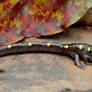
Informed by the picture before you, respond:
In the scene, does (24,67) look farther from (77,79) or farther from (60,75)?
(77,79)

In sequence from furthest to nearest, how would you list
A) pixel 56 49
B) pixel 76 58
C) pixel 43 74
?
pixel 56 49 → pixel 76 58 → pixel 43 74

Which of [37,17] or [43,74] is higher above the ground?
[37,17]

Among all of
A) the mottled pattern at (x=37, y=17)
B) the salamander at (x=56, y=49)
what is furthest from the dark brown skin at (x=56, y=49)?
the mottled pattern at (x=37, y=17)

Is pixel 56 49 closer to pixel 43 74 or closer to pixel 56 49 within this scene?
pixel 56 49

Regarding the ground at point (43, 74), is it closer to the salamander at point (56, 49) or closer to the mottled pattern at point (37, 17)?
the salamander at point (56, 49)

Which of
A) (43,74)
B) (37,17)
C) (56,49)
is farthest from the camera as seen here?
(37,17)

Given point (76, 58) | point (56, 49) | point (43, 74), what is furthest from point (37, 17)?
point (43, 74)

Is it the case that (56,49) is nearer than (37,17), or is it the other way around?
(56,49)

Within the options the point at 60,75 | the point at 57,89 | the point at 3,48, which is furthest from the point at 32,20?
the point at 57,89
